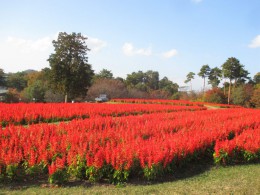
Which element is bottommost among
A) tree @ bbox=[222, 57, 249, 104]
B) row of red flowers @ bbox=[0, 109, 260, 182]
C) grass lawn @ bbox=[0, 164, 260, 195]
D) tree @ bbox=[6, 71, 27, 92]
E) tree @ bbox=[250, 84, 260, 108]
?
grass lawn @ bbox=[0, 164, 260, 195]

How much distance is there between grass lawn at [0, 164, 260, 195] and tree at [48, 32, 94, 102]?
2614cm

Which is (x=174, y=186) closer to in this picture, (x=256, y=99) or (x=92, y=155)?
(x=92, y=155)

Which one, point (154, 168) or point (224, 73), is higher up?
point (224, 73)

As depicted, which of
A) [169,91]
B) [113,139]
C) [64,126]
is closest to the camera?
[113,139]

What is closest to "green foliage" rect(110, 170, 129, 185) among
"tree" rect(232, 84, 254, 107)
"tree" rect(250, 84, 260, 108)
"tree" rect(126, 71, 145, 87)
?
"tree" rect(250, 84, 260, 108)

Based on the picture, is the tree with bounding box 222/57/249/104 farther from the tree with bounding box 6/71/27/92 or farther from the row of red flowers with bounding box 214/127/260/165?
the row of red flowers with bounding box 214/127/260/165

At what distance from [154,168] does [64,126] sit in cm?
466

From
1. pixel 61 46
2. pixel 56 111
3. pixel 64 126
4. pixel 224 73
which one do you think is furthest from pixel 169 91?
pixel 64 126

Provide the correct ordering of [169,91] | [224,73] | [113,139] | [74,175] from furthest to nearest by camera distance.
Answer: [169,91]
[224,73]
[113,139]
[74,175]

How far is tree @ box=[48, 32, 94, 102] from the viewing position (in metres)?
31.6

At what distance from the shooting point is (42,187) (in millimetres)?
5527

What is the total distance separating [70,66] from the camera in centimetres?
3219

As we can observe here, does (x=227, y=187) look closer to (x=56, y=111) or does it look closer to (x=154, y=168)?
(x=154, y=168)

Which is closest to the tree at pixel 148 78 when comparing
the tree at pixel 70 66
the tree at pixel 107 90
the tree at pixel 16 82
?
the tree at pixel 107 90
